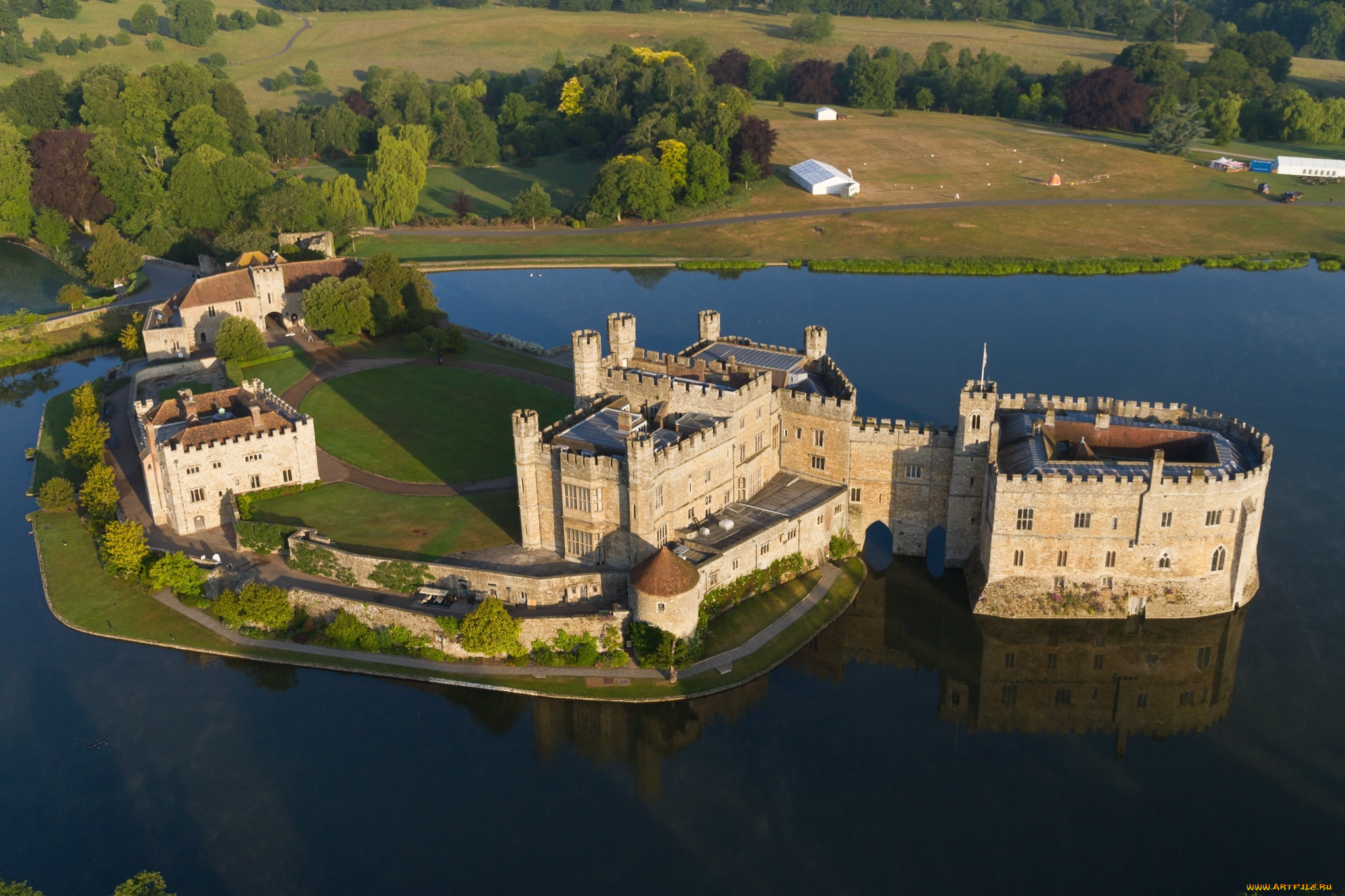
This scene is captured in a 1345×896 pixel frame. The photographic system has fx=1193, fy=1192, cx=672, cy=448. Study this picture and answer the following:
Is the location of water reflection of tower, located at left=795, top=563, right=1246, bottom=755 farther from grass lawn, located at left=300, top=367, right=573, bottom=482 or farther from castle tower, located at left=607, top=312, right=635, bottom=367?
grass lawn, located at left=300, top=367, right=573, bottom=482

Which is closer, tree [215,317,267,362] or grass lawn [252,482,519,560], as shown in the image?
grass lawn [252,482,519,560]

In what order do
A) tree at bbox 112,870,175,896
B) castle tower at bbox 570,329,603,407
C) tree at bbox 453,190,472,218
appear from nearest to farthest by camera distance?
tree at bbox 112,870,175,896 < castle tower at bbox 570,329,603,407 < tree at bbox 453,190,472,218

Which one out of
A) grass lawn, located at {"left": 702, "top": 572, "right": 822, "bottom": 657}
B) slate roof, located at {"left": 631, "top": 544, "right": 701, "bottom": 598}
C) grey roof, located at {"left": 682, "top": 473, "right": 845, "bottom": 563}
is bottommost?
grass lawn, located at {"left": 702, "top": 572, "right": 822, "bottom": 657}

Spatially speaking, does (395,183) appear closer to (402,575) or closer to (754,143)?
(754,143)

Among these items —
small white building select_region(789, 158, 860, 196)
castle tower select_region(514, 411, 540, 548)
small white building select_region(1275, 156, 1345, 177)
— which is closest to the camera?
castle tower select_region(514, 411, 540, 548)

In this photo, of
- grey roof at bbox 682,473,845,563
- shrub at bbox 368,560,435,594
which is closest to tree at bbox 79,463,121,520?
shrub at bbox 368,560,435,594

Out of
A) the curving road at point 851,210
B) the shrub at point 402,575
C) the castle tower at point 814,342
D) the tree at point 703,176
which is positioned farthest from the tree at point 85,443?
the tree at point 703,176

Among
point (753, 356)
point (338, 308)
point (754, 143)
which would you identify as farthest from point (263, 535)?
point (754, 143)
